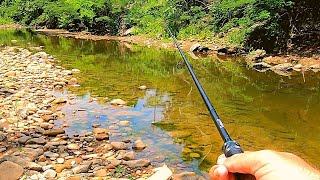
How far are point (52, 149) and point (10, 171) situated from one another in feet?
2.58

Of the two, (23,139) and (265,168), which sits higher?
(265,168)

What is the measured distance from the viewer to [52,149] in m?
3.98

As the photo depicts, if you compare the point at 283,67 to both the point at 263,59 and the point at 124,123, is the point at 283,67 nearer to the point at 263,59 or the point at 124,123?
the point at 263,59

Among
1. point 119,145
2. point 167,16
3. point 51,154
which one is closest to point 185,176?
point 119,145

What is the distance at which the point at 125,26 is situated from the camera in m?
22.5

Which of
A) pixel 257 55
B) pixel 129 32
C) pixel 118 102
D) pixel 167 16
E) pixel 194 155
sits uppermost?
pixel 167 16

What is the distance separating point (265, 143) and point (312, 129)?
104cm

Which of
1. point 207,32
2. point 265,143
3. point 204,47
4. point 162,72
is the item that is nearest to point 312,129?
point 265,143

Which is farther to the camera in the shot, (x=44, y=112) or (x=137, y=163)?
(x=44, y=112)

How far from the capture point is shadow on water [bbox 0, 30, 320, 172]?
4.31 metres

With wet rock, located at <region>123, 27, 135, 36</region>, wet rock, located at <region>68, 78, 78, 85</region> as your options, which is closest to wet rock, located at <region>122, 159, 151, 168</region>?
wet rock, located at <region>68, 78, 78, 85</region>

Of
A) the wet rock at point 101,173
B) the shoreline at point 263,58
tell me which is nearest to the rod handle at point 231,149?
the wet rock at point 101,173

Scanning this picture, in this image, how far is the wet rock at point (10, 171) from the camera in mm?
3134

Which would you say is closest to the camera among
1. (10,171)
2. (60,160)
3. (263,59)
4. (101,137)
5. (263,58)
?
(10,171)
